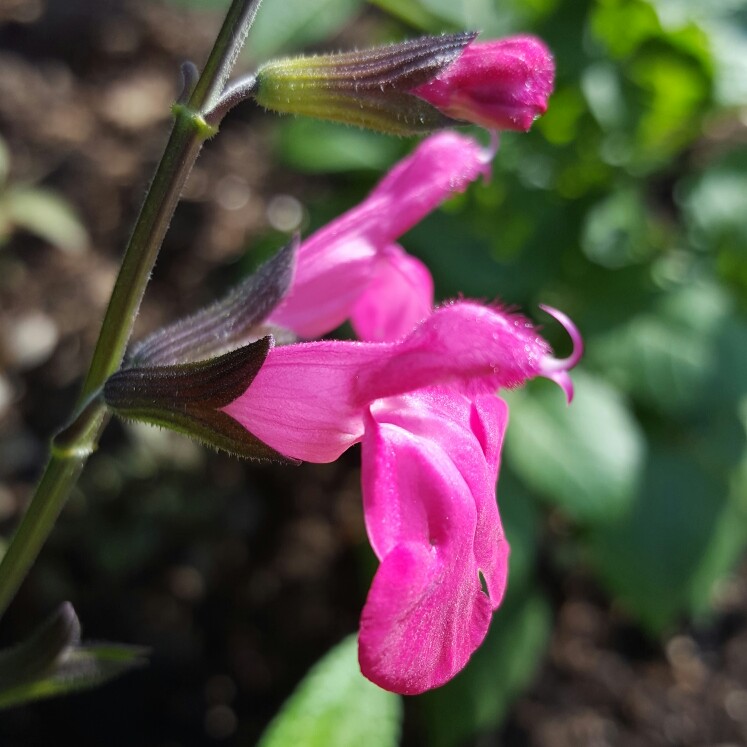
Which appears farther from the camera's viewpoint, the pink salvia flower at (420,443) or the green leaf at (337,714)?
the green leaf at (337,714)

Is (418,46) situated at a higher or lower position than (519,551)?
higher

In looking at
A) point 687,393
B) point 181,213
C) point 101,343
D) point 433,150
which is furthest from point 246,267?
point 101,343

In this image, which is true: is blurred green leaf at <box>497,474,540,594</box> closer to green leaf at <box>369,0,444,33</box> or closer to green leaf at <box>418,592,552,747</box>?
green leaf at <box>418,592,552,747</box>

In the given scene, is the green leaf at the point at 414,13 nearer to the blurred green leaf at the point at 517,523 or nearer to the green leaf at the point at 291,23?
the green leaf at the point at 291,23

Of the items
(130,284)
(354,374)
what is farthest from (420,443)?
(130,284)

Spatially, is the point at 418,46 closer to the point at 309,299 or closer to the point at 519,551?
the point at 309,299

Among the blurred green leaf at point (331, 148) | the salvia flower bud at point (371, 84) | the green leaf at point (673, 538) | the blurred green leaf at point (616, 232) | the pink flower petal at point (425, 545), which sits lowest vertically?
the green leaf at point (673, 538)

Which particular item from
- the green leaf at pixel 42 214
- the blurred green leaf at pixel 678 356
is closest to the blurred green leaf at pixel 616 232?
the blurred green leaf at pixel 678 356
